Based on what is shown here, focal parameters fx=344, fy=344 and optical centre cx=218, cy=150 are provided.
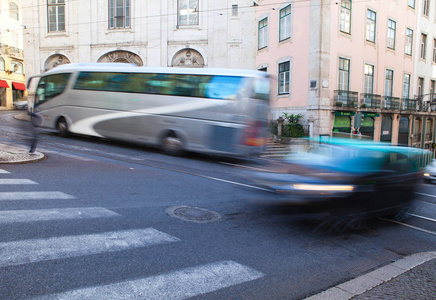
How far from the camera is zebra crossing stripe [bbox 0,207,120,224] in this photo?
16.6ft

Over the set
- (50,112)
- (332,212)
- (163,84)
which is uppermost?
(163,84)

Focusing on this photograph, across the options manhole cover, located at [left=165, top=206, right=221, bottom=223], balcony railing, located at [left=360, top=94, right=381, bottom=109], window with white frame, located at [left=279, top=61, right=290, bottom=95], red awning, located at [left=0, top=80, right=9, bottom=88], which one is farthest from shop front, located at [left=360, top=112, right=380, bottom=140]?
red awning, located at [left=0, top=80, right=9, bottom=88]

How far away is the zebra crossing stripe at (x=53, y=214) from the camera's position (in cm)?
506

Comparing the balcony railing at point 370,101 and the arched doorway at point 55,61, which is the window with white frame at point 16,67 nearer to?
the arched doorway at point 55,61

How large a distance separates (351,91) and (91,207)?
21.9m

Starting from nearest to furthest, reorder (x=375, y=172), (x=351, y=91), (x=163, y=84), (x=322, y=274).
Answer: (x=322, y=274) < (x=375, y=172) < (x=163, y=84) < (x=351, y=91)

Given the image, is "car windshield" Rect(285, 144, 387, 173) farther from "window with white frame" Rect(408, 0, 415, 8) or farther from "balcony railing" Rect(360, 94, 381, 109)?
"window with white frame" Rect(408, 0, 415, 8)

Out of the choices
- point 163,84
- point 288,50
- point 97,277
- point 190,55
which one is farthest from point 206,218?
point 190,55

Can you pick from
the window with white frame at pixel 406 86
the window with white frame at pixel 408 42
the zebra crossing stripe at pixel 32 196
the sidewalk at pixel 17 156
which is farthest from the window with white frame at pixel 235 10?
the zebra crossing stripe at pixel 32 196

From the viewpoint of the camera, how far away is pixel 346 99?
23406mm

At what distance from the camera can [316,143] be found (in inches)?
252

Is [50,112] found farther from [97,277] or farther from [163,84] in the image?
[97,277]

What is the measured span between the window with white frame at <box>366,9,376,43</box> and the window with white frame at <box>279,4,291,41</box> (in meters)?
6.20

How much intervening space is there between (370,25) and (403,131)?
1025 centimetres
